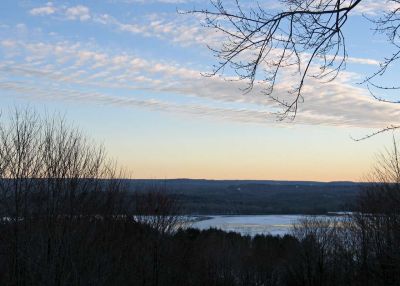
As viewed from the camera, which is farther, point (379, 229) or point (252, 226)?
point (252, 226)

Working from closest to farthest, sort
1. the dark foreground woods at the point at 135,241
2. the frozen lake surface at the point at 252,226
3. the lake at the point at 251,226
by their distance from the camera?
the dark foreground woods at the point at 135,241
the lake at the point at 251,226
the frozen lake surface at the point at 252,226

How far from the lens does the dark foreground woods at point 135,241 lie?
14.6 meters

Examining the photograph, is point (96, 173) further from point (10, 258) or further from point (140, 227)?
point (140, 227)

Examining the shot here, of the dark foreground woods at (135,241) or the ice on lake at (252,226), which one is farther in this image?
the ice on lake at (252,226)

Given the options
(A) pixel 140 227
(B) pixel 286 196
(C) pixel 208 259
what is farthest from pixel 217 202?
(A) pixel 140 227

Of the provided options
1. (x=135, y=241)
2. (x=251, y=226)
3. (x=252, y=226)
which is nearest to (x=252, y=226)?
(x=252, y=226)

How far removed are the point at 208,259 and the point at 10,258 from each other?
41605mm

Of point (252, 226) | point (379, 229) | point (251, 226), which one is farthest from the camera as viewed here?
point (252, 226)

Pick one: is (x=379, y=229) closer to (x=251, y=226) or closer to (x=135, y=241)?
(x=135, y=241)

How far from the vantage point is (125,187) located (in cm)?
2900

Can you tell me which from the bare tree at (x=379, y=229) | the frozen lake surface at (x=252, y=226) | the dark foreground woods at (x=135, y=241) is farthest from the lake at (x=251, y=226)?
the bare tree at (x=379, y=229)

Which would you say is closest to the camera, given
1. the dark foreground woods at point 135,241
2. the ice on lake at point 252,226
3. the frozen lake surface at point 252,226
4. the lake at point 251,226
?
the dark foreground woods at point 135,241

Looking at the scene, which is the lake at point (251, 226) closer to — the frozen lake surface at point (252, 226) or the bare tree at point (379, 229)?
the frozen lake surface at point (252, 226)

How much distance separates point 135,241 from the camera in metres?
33.5
